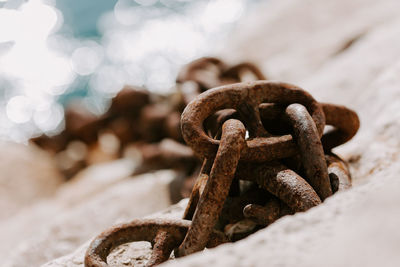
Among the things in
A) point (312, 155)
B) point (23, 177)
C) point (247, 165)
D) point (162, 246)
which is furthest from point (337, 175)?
point (23, 177)

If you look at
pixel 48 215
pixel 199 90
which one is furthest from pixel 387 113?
pixel 48 215

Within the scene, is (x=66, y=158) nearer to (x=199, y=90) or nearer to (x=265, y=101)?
(x=199, y=90)

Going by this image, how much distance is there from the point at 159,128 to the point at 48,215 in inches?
41.8

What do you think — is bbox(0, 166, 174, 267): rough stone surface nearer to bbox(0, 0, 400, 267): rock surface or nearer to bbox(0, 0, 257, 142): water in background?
bbox(0, 0, 400, 267): rock surface

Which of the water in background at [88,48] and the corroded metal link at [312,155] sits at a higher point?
the water in background at [88,48]

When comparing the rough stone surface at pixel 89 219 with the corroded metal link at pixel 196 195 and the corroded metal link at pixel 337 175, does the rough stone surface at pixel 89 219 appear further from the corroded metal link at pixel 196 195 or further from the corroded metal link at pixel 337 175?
the corroded metal link at pixel 337 175

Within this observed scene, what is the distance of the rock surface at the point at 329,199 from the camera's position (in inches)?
27.2

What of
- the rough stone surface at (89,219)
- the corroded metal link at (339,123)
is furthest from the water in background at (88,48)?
the corroded metal link at (339,123)

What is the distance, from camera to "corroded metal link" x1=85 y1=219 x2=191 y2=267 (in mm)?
1018

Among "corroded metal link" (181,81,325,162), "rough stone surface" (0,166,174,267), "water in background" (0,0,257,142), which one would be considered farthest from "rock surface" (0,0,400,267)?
"water in background" (0,0,257,142)

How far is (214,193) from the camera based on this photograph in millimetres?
971

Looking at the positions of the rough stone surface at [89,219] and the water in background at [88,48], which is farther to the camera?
the water in background at [88,48]

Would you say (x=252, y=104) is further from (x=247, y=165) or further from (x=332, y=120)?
(x=332, y=120)

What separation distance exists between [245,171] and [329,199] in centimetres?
27
